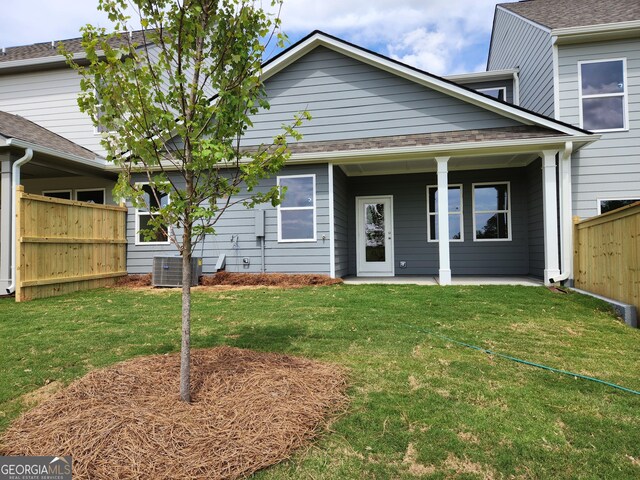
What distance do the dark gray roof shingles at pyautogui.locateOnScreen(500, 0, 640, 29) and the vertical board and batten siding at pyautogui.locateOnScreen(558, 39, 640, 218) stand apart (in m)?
0.60

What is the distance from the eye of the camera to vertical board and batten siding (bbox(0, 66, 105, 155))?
1128 cm

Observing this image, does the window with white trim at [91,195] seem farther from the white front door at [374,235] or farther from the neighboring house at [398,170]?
the white front door at [374,235]

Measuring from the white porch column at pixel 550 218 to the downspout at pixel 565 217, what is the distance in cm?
15

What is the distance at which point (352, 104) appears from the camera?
9617 millimetres

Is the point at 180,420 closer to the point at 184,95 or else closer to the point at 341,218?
the point at 184,95

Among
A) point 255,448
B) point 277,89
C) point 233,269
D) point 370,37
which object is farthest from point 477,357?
point 370,37

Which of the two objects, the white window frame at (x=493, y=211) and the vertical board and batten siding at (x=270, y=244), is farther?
the white window frame at (x=493, y=211)

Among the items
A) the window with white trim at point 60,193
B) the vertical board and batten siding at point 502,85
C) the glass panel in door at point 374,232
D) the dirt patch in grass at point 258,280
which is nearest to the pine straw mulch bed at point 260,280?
the dirt patch in grass at point 258,280

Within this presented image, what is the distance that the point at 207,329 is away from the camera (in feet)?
16.4

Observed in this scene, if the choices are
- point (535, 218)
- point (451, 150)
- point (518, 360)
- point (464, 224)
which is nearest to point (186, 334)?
A: point (518, 360)

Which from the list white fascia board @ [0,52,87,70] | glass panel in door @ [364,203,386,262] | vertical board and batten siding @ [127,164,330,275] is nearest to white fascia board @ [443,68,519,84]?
glass panel in door @ [364,203,386,262]

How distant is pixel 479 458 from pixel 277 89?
947 cm

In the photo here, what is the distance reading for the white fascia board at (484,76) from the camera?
452 inches

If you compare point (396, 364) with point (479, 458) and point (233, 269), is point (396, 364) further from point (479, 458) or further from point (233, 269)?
point (233, 269)
